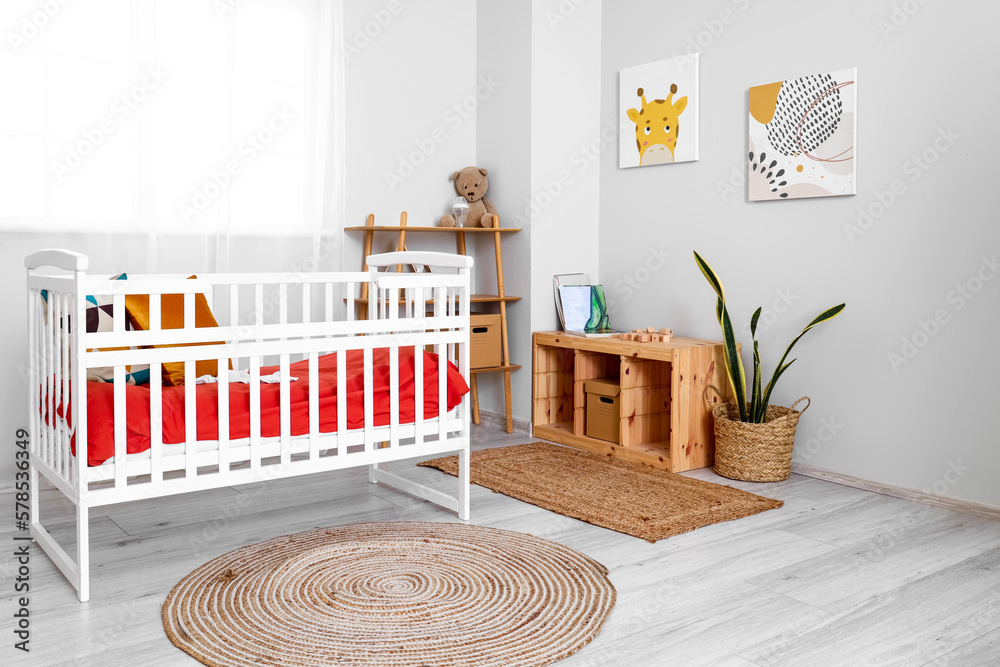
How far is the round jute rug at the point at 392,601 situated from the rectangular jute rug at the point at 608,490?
0.33 meters

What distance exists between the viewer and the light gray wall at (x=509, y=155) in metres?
3.73

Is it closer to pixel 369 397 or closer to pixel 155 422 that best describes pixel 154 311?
pixel 155 422

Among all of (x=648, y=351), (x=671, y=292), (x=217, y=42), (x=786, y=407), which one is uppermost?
(x=217, y=42)

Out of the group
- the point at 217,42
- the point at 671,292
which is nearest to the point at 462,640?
the point at 671,292

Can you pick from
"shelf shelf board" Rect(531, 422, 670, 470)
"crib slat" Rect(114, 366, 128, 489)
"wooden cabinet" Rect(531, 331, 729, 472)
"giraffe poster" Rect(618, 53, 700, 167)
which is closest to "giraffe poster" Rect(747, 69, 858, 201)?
"giraffe poster" Rect(618, 53, 700, 167)

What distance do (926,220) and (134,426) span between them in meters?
2.42

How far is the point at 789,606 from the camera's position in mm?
1895

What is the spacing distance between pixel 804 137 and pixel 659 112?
71cm

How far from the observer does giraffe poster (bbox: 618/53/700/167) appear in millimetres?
3402

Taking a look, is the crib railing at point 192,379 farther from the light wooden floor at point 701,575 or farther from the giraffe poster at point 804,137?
the giraffe poster at point 804,137

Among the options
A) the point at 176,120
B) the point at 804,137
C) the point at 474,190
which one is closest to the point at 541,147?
the point at 474,190

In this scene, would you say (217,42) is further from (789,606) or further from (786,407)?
(789,606)

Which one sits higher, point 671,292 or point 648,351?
point 671,292

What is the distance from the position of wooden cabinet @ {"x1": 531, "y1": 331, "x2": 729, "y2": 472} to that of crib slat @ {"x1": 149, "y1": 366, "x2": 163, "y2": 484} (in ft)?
5.91
